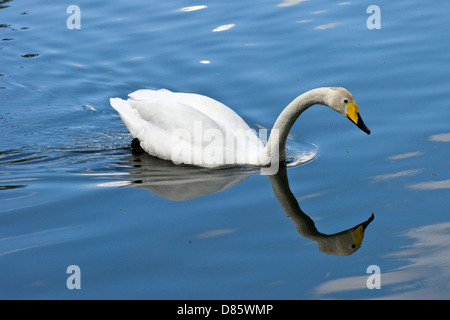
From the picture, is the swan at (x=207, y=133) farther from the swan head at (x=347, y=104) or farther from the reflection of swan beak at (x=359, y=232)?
the reflection of swan beak at (x=359, y=232)

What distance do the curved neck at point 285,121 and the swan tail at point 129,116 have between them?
6.92 ft

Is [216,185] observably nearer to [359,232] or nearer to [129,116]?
[359,232]

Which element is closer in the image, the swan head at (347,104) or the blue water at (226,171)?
the blue water at (226,171)

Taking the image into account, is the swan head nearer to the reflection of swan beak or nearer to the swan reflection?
the swan reflection

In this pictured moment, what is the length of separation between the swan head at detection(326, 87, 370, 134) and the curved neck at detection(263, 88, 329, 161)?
0.80 feet

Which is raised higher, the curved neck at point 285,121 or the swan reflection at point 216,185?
the curved neck at point 285,121

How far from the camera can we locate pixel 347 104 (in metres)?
8.16

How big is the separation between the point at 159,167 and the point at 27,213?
2052mm

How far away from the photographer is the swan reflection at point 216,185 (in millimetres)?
6980

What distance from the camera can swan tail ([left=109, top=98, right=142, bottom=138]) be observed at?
→ 1012 centimetres

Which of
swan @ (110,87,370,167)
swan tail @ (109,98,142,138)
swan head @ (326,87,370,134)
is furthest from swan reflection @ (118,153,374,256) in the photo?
swan head @ (326,87,370,134)

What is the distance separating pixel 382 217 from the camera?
23.9 ft

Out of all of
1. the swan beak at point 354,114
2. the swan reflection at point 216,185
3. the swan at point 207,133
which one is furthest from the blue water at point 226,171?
the swan beak at point 354,114

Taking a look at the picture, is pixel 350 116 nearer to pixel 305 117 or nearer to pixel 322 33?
pixel 305 117
